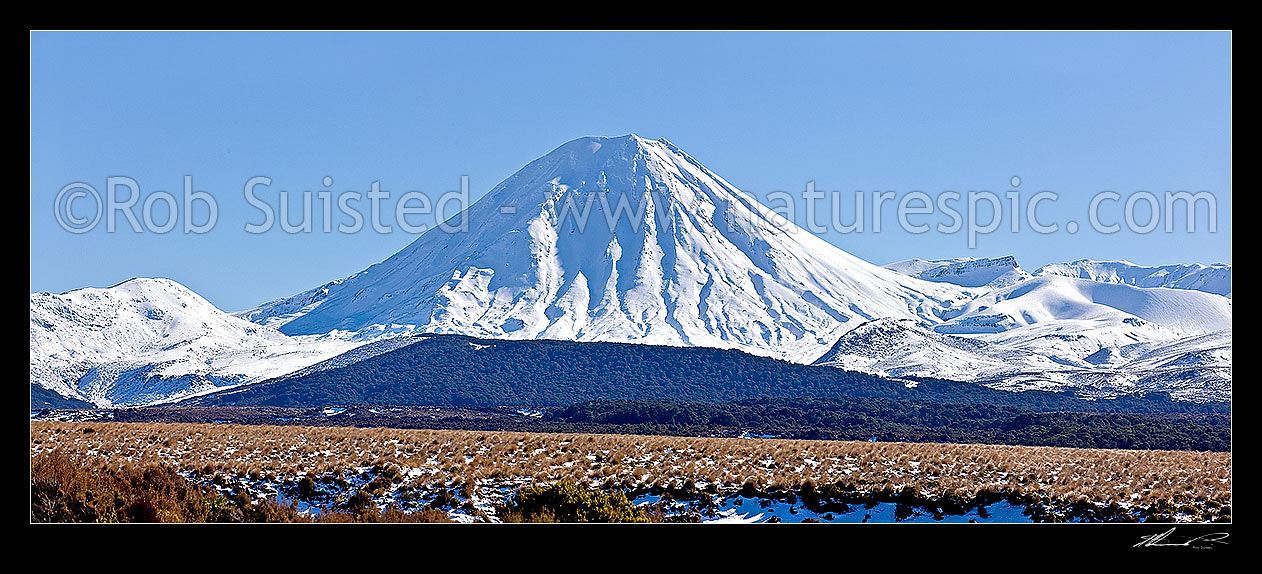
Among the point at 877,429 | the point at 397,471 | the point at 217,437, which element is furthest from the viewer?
the point at 877,429

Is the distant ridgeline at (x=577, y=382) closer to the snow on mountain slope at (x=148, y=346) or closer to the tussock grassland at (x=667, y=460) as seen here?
the snow on mountain slope at (x=148, y=346)

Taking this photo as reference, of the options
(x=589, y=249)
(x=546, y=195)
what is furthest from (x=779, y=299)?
(x=546, y=195)

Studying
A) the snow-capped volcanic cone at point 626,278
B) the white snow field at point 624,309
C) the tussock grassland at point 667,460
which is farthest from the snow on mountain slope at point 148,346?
the tussock grassland at point 667,460
